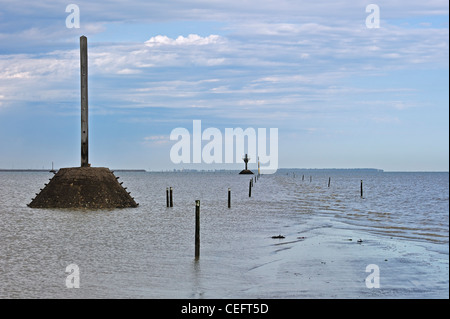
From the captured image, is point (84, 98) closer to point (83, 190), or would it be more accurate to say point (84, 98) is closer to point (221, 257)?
point (83, 190)

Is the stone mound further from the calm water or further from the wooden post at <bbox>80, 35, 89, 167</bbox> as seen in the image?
the wooden post at <bbox>80, 35, 89, 167</bbox>

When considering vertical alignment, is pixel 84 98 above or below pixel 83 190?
above

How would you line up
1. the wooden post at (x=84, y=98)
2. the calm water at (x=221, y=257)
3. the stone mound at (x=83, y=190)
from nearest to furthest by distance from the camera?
1. the calm water at (x=221, y=257)
2. the stone mound at (x=83, y=190)
3. the wooden post at (x=84, y=98)

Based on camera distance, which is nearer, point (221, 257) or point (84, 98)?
point (221, 257)

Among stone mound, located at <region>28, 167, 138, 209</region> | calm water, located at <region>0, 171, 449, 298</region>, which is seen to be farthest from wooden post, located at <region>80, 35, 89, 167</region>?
calm water, located at <region>0, 171, 449, 298</region>

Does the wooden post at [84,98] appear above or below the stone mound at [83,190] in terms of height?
above

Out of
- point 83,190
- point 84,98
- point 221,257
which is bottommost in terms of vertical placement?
point 221,257

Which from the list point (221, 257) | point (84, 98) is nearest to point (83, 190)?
point (84, 98)

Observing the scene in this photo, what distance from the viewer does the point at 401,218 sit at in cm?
3459

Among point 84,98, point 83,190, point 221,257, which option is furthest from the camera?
point 84,98

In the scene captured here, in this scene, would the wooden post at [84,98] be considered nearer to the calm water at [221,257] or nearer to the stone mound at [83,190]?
the stone mound at [83,190]

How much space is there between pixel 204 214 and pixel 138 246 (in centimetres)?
1608

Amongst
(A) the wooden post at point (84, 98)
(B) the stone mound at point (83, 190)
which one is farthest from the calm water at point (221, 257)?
(A) the wooden post at point (84, 98)
